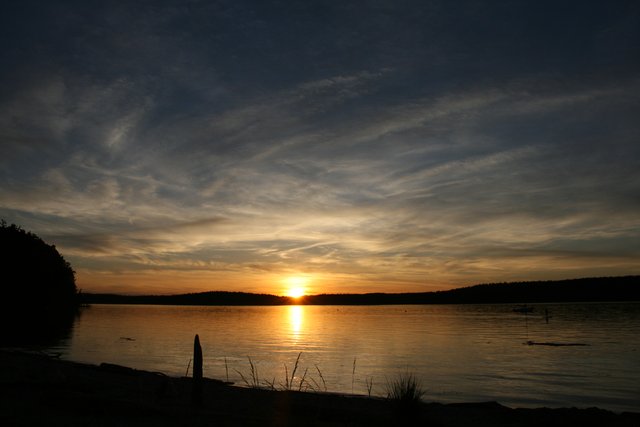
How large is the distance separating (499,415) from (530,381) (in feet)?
42.8

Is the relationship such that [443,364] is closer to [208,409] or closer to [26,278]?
[208,409]

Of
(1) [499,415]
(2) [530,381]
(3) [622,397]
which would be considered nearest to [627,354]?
(2) [530,381]

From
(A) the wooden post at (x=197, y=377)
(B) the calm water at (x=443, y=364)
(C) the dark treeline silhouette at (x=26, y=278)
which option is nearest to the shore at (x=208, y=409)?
(A) the wooden post at (x=197, y=377)

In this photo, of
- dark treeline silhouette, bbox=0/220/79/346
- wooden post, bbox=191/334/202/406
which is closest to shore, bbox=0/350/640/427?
wooden post, bbox=191/334/202/406

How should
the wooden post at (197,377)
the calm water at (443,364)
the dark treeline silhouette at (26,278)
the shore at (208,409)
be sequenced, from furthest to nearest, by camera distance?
the dark treeline silhouette at (26,278) < the calm water at (443,364) < the wooden post at (197,377) < the shore at (208,409)

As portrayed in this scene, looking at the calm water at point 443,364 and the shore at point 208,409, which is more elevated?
the shore at point 208,409

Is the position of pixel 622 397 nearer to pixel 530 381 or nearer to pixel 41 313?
pixel 530 381

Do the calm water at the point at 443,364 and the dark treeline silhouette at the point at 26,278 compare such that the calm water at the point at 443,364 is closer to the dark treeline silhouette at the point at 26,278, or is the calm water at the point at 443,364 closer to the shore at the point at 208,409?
the shore at the point at 208,409

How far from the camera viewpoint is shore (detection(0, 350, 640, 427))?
12.9m

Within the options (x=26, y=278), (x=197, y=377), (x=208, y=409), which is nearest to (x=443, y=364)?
(x=208, y=409)

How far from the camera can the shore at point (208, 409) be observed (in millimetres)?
12945

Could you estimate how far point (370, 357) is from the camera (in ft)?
145

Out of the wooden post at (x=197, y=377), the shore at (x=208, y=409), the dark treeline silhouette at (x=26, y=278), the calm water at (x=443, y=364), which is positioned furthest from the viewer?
the dark treeline silhouette at (x=26, y=278)

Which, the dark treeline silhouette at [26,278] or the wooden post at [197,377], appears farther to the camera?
the dark treeline silhouette at [26,278]
